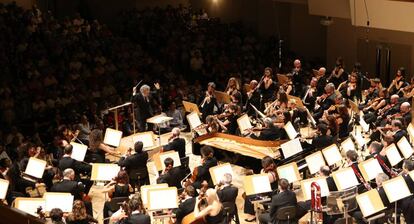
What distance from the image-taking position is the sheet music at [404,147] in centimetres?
1476

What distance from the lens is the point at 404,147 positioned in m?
14.8

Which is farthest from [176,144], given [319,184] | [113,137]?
[319,184]

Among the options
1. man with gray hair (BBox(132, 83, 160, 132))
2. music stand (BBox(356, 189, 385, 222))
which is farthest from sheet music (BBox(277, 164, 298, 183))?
man with gray hair (BBox(132, 83, 160, 132))

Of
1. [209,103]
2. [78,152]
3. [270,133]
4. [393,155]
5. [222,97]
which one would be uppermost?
[222,97]

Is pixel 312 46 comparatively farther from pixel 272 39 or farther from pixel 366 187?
pixel 366 187

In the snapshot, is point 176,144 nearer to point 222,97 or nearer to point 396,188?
point 222,97

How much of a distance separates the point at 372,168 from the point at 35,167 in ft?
20.0

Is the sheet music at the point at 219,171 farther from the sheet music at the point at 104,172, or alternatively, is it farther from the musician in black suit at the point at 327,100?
the musician in black suit at the point at 327,100

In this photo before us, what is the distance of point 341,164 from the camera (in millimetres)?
16438

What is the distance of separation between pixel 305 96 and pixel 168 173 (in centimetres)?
716

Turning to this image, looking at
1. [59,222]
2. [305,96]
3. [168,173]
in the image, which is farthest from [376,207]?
[305,96]

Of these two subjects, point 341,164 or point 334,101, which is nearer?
point 341,164

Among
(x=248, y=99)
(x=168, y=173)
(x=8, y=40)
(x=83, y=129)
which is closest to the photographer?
(x=168, y=173)

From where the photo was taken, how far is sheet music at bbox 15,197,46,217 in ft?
40.5
